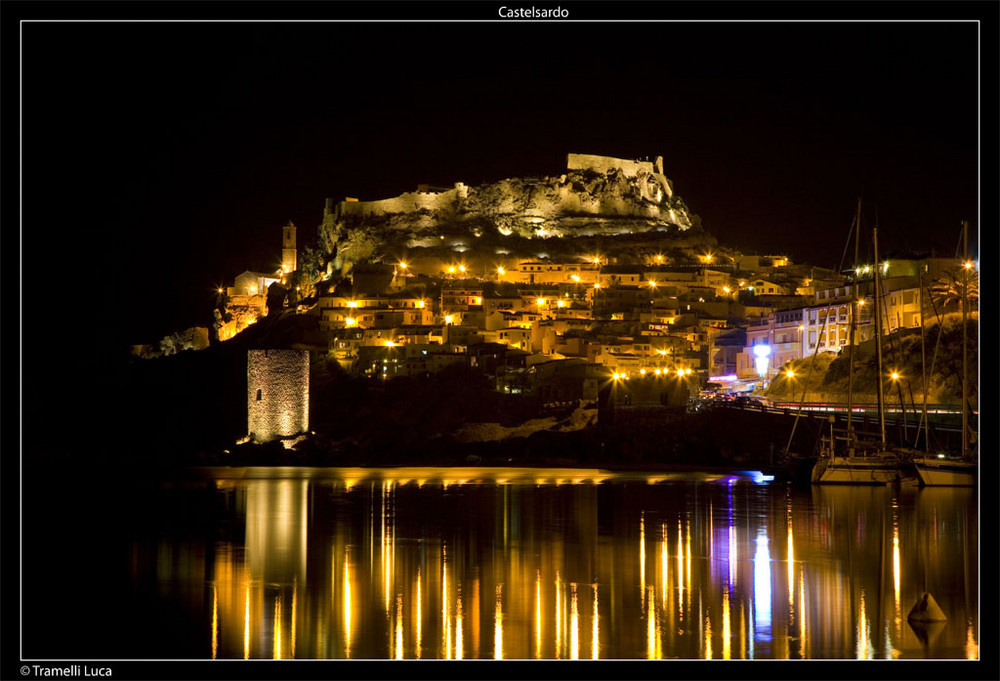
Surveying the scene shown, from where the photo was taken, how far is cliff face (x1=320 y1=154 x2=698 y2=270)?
70.8m

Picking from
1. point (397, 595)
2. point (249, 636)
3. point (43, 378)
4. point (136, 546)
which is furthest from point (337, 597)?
point (43, 378)

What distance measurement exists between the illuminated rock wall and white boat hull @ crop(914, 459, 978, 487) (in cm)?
1848

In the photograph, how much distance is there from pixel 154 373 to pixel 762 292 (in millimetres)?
30415

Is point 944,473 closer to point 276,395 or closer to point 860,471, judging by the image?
point 860,471

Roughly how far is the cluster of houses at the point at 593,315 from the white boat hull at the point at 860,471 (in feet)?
42.3

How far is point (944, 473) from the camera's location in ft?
84.4

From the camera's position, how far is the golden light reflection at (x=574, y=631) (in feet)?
35.2

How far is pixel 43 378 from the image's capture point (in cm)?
6762

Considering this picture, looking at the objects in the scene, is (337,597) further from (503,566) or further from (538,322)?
(538,322)

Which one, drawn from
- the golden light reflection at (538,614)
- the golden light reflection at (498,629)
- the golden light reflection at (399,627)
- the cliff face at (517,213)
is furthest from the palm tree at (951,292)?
the cliff face at (517,213)

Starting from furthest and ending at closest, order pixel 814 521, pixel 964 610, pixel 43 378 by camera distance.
Answer: pixel 43 378 → pixel 814 521 → pixel 964 610

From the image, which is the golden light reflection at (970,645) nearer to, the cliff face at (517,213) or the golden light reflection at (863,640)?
the golden light reflection at (863,640)

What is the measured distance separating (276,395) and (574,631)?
26255 millimetres

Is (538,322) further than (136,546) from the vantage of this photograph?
Yes
